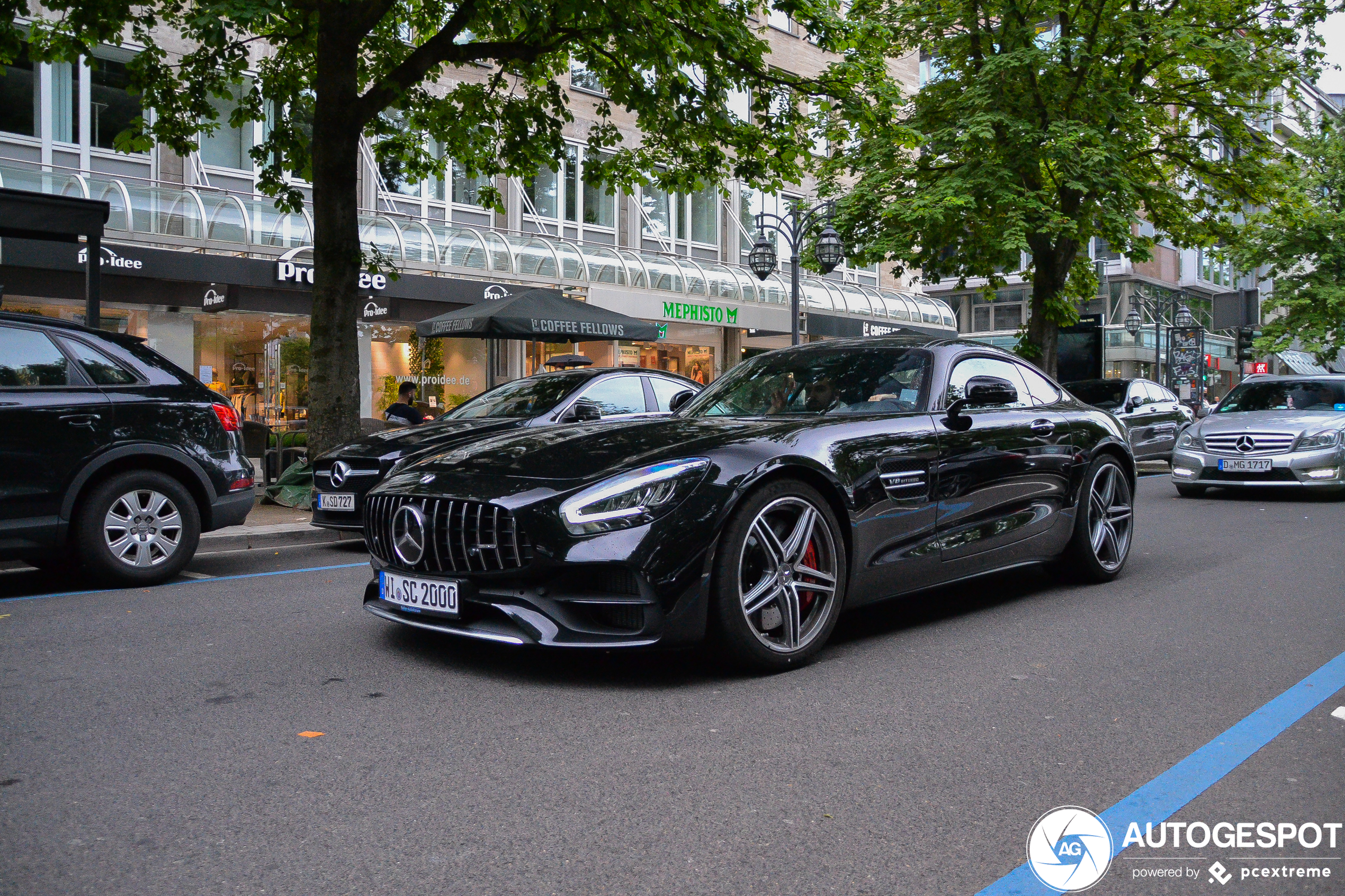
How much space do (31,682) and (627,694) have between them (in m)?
2.37

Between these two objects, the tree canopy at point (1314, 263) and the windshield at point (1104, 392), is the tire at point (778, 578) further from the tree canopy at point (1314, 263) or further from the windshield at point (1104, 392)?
the tree canopy at point (1314, 263)

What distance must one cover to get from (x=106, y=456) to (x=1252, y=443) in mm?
11487

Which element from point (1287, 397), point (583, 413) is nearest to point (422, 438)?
point (583, 413)

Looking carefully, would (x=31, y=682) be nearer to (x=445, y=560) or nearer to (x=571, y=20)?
(x=445, y=560)

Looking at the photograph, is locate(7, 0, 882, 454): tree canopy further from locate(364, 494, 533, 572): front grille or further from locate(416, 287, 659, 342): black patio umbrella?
locate(364, 494, 533, 572): front grille

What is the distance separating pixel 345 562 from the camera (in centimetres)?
827

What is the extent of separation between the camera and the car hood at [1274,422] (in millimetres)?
12398

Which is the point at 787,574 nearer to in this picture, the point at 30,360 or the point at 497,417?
the point at 30,360

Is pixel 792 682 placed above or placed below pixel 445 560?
below

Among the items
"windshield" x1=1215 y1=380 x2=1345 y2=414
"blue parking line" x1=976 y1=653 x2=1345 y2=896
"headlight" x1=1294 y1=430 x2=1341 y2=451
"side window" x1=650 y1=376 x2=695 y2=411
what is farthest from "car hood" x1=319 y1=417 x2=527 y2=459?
"windshield" x1=1215 y1=380 x2=1345 y2=414

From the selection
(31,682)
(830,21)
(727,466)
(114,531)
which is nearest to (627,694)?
(727,466)

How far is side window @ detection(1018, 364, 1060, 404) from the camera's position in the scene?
21.8 ft

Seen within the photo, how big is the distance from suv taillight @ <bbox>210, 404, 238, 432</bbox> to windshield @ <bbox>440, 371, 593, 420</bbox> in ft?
8.02

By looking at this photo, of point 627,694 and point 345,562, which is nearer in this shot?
point 627,694
